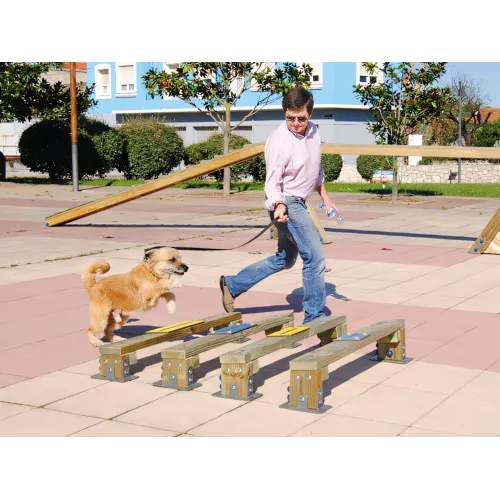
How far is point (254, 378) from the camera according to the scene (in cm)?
583

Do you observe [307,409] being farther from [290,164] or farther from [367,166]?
[367,166]

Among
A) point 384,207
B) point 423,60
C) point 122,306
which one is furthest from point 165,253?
point 423,60

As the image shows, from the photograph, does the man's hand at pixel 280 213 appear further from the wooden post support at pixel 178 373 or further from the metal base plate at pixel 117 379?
the metal base plate at pixel 117 379

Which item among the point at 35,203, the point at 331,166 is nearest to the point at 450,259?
the point at 35,203

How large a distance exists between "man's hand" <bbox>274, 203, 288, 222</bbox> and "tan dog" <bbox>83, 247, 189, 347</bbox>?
0.86 meters

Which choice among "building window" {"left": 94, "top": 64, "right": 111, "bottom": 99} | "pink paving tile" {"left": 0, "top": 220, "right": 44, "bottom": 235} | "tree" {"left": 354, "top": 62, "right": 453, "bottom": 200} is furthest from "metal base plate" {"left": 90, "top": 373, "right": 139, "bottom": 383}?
"building window" {"left": 94, "top": 64, "right": 111, "bottom": 99}

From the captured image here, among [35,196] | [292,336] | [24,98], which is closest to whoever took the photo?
[292,336]

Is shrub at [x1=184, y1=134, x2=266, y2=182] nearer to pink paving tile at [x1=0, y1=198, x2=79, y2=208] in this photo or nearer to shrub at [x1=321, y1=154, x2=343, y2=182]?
shrub at [x1=321, y1=154, x2=343, y2=182]

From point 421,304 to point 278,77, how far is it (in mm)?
16749

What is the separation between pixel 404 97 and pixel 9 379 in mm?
18254

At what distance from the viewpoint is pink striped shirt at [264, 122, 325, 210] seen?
262 inches

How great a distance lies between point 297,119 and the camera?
6594mm

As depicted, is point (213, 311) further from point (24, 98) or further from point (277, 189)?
point (24, 98)

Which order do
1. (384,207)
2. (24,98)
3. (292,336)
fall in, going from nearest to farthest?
(292,336) → (384,207) → (24,98)
